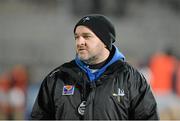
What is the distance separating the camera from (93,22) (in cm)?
380

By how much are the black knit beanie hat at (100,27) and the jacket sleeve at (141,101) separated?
0.26 meters

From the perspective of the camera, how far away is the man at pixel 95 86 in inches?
145

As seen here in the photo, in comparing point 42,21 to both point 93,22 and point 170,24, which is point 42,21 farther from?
point 93,22

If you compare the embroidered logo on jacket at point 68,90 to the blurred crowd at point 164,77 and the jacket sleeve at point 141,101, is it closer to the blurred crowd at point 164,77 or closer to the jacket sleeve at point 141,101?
the jacket sleeve at point 141,101

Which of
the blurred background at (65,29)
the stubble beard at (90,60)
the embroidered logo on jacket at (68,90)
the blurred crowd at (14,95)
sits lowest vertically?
the blurred crowd at (14,95)

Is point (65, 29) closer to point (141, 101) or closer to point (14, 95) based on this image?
point (14, 95)

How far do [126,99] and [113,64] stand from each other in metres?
0.24

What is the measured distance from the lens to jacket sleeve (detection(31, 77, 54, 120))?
12.6ft

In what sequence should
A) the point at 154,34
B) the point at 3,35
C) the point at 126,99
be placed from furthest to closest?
the point at 154,34 < the point at 3,35 < the point at 126,99

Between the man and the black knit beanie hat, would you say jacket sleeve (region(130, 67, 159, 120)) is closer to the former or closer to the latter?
the man

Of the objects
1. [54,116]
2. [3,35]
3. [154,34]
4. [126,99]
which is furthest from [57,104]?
[154,34]

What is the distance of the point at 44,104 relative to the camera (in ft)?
12.7

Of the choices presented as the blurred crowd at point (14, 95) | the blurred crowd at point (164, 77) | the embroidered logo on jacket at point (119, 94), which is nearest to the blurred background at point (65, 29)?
the blurred crowd at point (14, 95)

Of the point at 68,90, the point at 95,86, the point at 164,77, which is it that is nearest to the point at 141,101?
the point at 95,86
